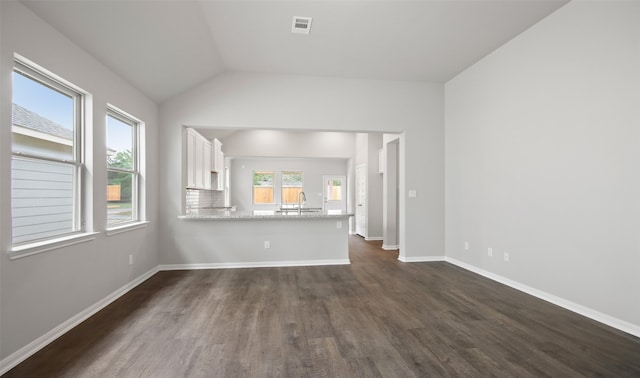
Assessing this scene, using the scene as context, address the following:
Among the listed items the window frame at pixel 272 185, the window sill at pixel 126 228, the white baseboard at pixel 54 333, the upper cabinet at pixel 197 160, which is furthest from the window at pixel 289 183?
the white baseboard at pixel 54 333

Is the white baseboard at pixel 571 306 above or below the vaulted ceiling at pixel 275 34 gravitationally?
below

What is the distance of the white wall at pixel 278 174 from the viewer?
9.98 metres

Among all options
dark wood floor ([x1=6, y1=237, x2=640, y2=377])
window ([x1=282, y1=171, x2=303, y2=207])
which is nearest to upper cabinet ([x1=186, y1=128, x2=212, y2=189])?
dark wood floor ([x1=6, y1=237, x2=640, y2=377])

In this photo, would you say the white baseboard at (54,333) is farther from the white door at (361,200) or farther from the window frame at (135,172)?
the white door at (361,200)

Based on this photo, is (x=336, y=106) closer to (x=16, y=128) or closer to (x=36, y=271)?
(x=16, y=128)

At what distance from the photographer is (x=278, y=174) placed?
400 inches

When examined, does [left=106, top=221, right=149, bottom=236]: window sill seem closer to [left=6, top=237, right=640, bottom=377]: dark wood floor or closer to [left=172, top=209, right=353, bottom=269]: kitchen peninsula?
[left=172, top=209, right=353, bottom=269]: kitchen peninsula

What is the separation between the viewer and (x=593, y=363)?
2.03m

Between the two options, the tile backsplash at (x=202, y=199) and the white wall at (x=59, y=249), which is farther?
the tile backsplash at (x=202, y=199)

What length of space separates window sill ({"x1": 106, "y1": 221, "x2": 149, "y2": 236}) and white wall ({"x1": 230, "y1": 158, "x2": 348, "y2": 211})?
5.91 metres

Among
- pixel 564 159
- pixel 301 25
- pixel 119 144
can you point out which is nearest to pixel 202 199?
pixel 119 144

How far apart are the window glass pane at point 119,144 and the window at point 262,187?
6168mm

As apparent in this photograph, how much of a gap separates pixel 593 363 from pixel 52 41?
482 cm

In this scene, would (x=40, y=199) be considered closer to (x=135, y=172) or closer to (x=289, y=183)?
(x=135, y=172)
